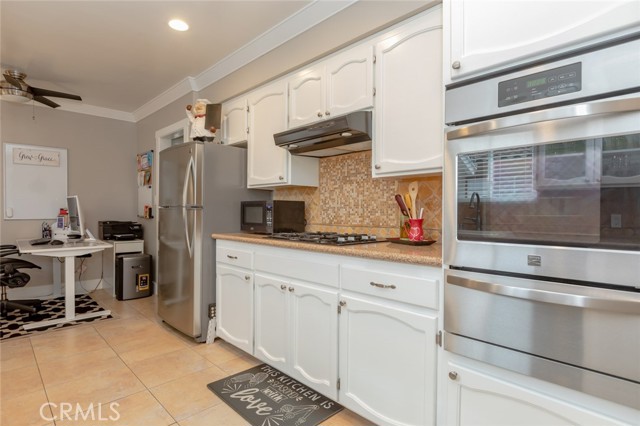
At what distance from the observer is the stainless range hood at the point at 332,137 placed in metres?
1.96

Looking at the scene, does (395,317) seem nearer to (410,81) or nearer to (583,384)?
(583,384)

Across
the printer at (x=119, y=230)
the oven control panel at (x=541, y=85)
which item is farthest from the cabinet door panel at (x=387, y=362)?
the printer at (x=119, y=230)

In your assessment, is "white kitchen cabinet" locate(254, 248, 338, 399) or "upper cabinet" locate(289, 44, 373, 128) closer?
"white kitchen cabinet" locate(254, 248, 338, 399)

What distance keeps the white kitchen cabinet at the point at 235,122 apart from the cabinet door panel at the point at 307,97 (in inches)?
25.7

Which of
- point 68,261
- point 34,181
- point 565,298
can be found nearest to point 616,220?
point 565,298

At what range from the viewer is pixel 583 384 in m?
1.03

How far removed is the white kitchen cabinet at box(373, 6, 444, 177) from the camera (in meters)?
1.72

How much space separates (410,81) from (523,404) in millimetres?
1528

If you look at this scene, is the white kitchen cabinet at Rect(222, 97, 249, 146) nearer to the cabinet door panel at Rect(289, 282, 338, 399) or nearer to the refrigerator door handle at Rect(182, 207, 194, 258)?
the refrigerator door handle at Rect(182, 207, 194, 258)

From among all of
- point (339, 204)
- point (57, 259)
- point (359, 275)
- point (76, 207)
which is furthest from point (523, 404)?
point (57, 259)

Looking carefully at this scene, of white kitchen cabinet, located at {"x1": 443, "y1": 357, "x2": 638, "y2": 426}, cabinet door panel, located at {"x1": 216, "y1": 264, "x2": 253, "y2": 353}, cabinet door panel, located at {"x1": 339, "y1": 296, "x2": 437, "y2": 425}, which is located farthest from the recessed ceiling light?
white kitchen cabinet, located at {"x1": 443, "y1": 357, "x2": 638, "y2": 426}

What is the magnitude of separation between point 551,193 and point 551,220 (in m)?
0.09

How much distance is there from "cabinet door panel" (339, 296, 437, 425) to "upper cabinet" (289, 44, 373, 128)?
3.98 feet

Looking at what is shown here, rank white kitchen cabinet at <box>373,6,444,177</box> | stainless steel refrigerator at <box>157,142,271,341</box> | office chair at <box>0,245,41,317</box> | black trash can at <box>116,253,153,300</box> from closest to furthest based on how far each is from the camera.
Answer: white kitchen cabinet at <box>373,6,444,177</box> → stainless steel refrigerator at <box>157,142,271,341</box> → office chair at <box>0,245,41,317</box> → black trash can at <box>116,253,153,300</box>
